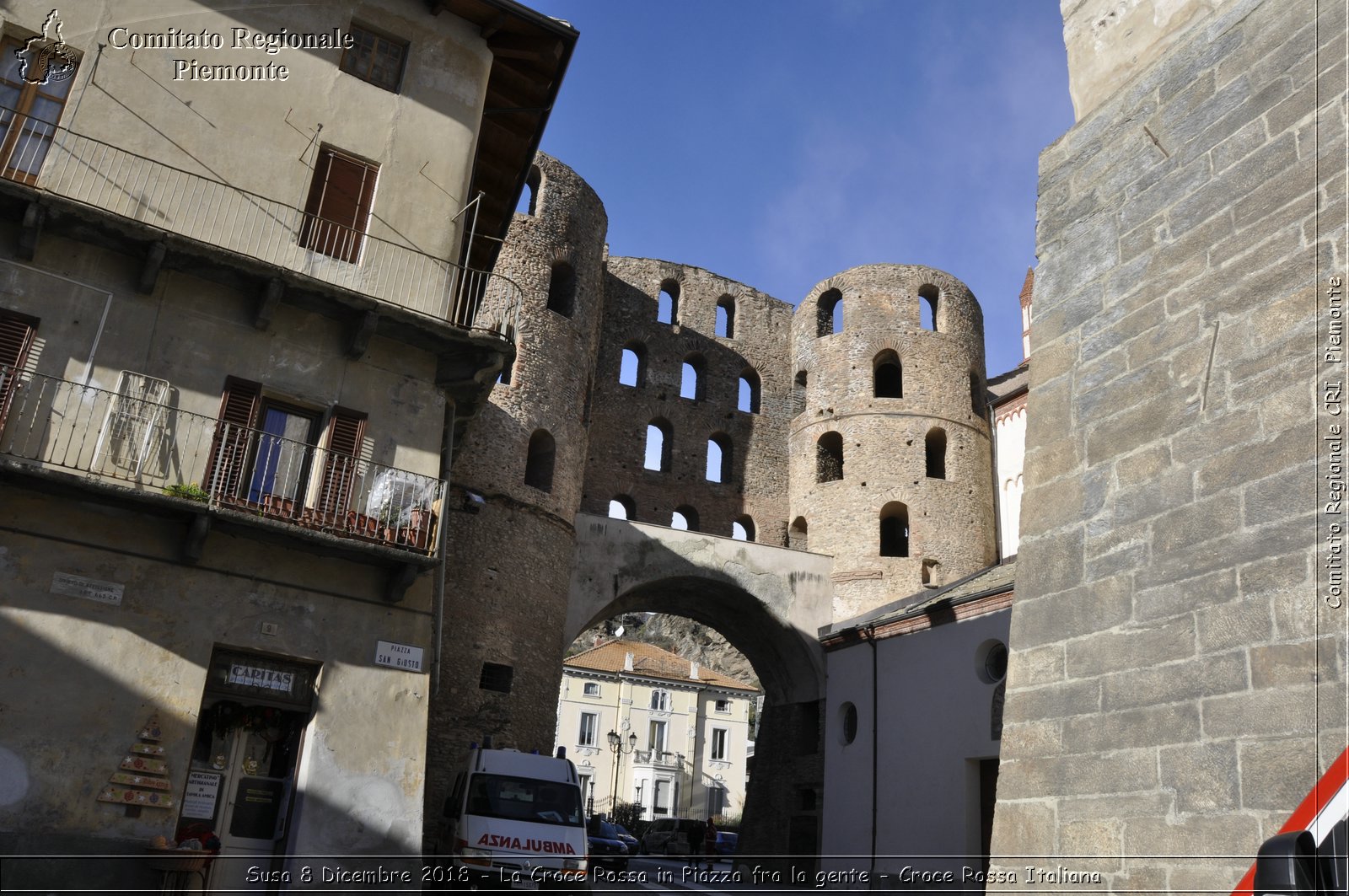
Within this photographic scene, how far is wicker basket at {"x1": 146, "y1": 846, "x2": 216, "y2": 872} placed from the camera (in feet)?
32.7

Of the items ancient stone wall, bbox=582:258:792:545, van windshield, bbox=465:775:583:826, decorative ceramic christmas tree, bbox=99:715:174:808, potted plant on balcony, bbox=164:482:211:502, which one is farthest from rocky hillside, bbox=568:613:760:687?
decorative ceramic christmas tree, bbox=99:715:174:808

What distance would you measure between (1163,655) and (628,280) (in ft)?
91.0

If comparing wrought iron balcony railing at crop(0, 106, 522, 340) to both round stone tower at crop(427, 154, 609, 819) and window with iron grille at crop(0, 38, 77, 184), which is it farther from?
round stone tower at crop(427, 154, 609, 819)

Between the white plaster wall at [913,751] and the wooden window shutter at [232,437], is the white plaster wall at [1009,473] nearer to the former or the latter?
the white plaster wall at [913,751]

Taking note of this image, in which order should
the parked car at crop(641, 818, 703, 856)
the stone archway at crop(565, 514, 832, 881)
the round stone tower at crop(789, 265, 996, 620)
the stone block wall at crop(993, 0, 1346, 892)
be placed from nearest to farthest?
the stone block wall at crop(993, 0, 1346, 892) → the stone archway at crop(565, 514, 832, 881) → the round stone tower at crop(789, 265, 996, 620) → the parked car at crop(641, 818, 703, 856)

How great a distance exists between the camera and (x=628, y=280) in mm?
31312

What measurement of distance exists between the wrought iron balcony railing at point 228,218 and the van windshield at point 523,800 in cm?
654

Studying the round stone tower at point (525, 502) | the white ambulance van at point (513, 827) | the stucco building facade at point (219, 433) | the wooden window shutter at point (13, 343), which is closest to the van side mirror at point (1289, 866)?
the stucco building facade at point (219, 433)

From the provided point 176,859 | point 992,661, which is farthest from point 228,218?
point 992,661

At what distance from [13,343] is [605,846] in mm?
18490

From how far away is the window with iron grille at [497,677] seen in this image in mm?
21103

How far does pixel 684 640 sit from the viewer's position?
62250mm

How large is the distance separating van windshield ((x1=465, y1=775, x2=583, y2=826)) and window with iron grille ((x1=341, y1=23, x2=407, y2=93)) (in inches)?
408

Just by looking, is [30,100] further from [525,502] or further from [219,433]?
[525,502]
